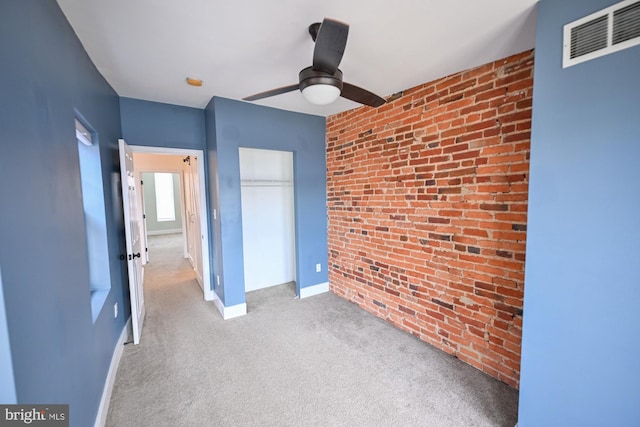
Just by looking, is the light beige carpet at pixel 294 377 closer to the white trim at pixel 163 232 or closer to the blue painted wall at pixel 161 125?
the blue painted wall at pixel 161 125

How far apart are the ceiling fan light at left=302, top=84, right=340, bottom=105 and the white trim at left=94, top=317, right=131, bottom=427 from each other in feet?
8.01

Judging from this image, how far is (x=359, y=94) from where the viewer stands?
73.7 inches

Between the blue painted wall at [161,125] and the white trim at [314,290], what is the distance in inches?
94.3

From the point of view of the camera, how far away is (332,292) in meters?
3.89

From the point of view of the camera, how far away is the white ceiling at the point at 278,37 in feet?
4.93

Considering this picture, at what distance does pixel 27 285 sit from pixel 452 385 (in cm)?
263

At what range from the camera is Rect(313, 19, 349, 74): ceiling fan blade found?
1.22m

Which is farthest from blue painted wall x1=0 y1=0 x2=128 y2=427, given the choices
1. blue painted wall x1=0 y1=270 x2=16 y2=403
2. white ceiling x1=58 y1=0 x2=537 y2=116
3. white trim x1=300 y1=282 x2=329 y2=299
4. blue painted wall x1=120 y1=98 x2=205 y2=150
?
white trim x1=300 y1=282 x2=329 y2=299

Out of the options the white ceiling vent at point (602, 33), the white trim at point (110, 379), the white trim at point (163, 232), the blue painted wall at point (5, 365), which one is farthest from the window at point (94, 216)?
the white trim at point (163, 232)

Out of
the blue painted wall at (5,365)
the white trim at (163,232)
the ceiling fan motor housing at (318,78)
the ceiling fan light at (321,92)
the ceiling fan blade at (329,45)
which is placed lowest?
the white trim at (163,232)

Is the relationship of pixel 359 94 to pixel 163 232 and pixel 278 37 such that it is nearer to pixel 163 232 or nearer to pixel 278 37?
pixel 278 37

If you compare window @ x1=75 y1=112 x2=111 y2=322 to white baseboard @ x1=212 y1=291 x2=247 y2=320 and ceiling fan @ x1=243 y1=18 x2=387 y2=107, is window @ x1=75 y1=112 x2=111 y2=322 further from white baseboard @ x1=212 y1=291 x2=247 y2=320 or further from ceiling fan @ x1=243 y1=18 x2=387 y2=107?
ceiling fan @ x1=243 y1=18 x2=387 y2=107

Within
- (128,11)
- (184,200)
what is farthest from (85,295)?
(184,200)

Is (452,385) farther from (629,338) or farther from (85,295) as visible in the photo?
(85,295)
